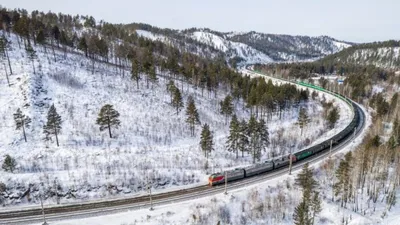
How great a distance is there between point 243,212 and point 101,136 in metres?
39.1

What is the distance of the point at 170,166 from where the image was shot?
58500mm

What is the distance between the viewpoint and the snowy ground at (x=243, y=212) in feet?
133

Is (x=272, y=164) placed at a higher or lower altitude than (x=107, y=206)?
higher

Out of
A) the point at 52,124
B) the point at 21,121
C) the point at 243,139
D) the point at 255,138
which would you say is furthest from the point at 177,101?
the point at 21,121

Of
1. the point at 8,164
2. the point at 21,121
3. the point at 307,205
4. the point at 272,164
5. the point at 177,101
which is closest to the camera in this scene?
the point at 307,205

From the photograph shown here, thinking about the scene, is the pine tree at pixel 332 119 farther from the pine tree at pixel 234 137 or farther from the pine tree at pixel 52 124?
the pine tree at pixel 52 124

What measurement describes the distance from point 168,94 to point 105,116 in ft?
111

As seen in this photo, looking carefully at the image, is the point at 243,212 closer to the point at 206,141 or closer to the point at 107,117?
the point at 206,141

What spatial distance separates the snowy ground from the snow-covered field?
348 inches

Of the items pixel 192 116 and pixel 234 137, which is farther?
pixel 192 116

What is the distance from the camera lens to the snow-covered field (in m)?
50.2

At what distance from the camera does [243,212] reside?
43844 mm

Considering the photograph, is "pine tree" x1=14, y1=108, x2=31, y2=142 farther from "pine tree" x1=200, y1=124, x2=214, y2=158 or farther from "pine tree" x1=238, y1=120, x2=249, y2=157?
"pine tree" x1=238, y1=120, x2=249, y2=157

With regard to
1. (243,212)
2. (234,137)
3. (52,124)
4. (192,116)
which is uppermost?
(52,124)
